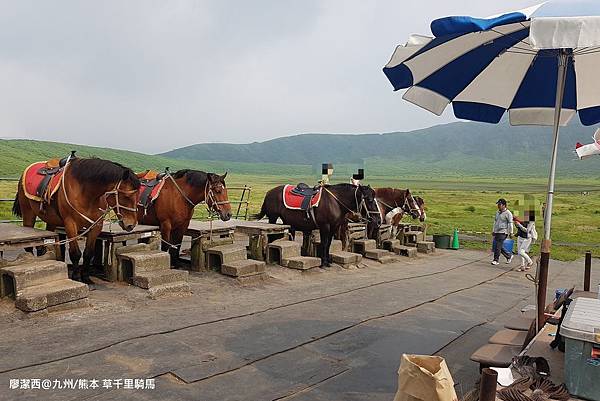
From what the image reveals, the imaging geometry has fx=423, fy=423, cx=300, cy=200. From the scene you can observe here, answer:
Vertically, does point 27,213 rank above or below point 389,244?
above

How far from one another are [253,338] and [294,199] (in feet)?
18.3

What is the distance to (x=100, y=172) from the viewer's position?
615 centimetres

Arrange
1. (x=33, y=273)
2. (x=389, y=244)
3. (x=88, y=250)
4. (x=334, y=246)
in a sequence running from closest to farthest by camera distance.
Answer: (x=33, y=273)
(x=88, y=250)
(x=334, y=246)
(x=389, y=244)

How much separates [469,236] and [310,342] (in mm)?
15427

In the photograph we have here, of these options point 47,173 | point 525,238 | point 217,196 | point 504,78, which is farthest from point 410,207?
point 47,173

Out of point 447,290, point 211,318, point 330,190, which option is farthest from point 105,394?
point 330,190

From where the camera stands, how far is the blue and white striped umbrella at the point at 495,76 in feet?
13.2

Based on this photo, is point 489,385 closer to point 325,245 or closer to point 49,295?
point 49,295

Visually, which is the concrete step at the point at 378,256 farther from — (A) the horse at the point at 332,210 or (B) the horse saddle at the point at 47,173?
(B) the horse saddle at the point at 47,173

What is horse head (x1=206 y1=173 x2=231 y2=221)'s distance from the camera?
7.89 metres

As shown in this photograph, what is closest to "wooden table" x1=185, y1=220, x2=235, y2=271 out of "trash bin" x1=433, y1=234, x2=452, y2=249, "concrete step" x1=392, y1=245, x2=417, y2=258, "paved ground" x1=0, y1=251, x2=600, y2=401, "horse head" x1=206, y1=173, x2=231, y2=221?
"paved ground" x1=0, y1=251, x2=600, y2=401

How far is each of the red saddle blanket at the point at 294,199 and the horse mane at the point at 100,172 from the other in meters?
4.46

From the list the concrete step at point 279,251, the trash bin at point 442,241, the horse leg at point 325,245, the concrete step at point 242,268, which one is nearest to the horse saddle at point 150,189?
the concrete step at point 242,268

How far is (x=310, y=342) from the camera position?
4.91 metres
